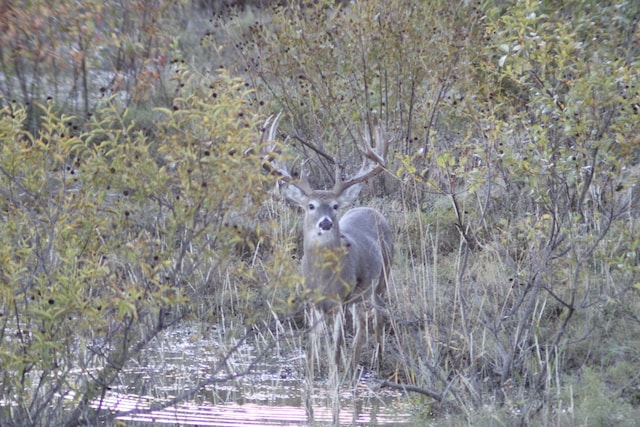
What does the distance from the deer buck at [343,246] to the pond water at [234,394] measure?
0.52 m

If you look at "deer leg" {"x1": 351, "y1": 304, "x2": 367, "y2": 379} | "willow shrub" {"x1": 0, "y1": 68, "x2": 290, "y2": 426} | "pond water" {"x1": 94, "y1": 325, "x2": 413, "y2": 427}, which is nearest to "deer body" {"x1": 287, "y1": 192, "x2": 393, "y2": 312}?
"deer leg" {"x1": 351, "y1": 304, "x2": 367, "y2": 379}

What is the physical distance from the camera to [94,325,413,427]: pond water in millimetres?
6770

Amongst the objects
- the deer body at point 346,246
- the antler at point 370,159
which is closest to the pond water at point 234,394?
the deer body at point 346,246

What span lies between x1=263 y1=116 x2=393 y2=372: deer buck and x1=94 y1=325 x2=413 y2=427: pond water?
518 millimetres

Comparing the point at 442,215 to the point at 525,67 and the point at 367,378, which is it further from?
the point at 525,67

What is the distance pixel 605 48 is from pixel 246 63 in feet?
14.6

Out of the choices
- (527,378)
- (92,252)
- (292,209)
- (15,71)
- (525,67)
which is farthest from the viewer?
(292,209)

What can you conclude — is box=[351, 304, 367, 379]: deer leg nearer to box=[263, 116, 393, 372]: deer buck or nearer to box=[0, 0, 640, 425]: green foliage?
box=[263, 116, 393, 372]: deer buck

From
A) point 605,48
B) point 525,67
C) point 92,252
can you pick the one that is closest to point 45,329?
point 92,252

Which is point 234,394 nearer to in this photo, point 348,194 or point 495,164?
point 348,194

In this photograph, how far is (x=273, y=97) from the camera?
38.4ft

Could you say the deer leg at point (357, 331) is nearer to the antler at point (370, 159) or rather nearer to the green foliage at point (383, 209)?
the green foliage at point (383, 209)

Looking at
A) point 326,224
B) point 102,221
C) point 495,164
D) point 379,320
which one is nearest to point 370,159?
point 326,224

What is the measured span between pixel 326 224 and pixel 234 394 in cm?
159
